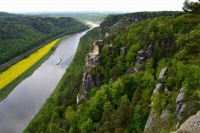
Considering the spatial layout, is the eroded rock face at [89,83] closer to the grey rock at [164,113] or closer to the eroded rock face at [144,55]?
the eroded rock face at [144,55]

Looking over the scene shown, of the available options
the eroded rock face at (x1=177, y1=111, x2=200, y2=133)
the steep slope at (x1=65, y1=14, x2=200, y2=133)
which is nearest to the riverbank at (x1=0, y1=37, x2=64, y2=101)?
the steep slope at (x1=65, y1=14, x2=200, y2=133)

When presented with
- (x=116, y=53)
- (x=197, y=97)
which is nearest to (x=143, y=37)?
(x=116, y=53)

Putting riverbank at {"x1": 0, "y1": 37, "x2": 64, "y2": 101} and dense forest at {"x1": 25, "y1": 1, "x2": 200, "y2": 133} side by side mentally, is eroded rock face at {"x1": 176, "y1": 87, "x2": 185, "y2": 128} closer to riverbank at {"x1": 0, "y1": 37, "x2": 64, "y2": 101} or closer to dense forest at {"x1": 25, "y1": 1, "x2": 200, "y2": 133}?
dense forest at {"x1": 25, "y1": 1, "x2": 200, "y2": 133}

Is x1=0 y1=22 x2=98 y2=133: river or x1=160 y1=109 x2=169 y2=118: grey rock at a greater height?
x1=160 y1=109 x2=169 y2=118: grey rock

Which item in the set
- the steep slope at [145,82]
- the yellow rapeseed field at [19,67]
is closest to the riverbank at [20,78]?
the yellow rapeseed field at [19,67]

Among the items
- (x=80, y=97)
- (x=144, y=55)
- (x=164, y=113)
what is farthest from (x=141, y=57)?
(x=164, y=113)

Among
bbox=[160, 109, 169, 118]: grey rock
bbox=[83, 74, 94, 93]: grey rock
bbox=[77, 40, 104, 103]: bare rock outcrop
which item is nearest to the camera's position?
bbox=[160, 109, 169, 118]: grey rock

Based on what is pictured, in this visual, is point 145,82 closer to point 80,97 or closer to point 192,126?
point 80,97
